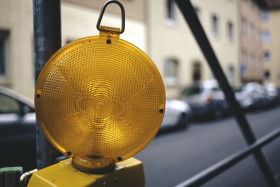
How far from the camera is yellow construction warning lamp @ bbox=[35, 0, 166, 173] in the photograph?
734 mm

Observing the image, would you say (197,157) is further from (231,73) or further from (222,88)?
(231,73)

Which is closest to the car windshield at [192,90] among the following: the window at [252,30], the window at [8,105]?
the window at [8,105]

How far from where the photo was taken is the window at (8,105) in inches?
185

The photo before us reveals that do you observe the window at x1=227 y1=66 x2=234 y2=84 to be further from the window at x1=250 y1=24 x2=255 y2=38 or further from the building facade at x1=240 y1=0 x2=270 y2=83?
the window at x1=250 y1=24 x2=255 y2=38

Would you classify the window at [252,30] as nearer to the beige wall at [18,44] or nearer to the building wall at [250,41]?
the building wall at [250,41]

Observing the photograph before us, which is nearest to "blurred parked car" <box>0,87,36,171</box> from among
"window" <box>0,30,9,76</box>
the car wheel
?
"window" <box>0,30,9,76</box>

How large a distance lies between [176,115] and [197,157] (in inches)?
139

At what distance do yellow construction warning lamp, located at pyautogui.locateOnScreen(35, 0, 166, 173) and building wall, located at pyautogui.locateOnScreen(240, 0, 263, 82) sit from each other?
80.9 feet

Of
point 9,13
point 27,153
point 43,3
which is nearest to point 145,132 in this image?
point 43,3

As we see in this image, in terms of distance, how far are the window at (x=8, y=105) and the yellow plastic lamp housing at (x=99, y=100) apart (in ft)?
14.5

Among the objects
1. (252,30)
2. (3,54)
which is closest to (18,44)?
(3,54)

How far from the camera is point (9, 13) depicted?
8656 mm

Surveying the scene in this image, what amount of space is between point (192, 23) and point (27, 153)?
12.9ft

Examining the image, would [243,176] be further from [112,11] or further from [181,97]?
[112,11]
